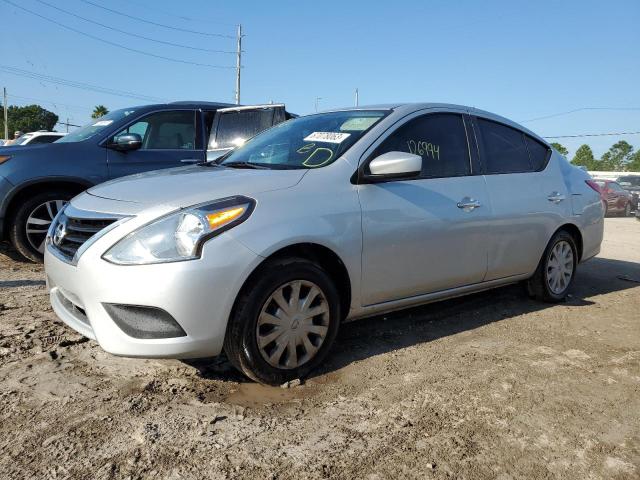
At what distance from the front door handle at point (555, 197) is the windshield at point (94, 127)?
441 centimetres

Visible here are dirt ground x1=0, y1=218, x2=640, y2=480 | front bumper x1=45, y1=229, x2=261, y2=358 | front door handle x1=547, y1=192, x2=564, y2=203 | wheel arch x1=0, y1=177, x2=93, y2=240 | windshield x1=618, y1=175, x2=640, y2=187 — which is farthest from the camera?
windshield x1=618, y1=175, x2=640, y2=187

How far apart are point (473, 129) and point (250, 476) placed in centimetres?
305

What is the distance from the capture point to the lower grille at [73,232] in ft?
9.25

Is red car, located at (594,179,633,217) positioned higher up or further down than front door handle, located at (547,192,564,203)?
further down

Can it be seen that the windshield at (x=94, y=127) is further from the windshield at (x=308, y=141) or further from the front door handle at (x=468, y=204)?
the front door handle at (x=468, y=204)

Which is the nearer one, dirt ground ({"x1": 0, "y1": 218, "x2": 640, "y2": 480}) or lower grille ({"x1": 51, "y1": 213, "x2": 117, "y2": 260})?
dirt ground ({"x1": 0, "y1": 218, "x2": 640, "y2": 480})

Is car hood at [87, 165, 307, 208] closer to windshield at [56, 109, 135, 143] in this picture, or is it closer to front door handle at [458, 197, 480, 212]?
front door handle at [458, 197, 480, 212]

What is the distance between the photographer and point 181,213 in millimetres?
2654

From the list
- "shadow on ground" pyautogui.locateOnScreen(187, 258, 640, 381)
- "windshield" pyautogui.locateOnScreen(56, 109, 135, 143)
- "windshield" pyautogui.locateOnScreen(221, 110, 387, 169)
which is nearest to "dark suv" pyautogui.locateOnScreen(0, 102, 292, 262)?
"windshield" pyautogui.locateOnScreen(56, 109, 135, 143)

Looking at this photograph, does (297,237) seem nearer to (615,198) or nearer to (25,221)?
(25,221)

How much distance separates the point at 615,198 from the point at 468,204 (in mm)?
18132

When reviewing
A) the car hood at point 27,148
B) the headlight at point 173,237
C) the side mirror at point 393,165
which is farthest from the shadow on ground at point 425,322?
the car hood at point 27,148

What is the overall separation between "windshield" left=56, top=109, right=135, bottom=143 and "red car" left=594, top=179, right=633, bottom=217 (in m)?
17.6

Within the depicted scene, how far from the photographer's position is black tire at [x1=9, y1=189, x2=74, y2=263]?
209 inches
